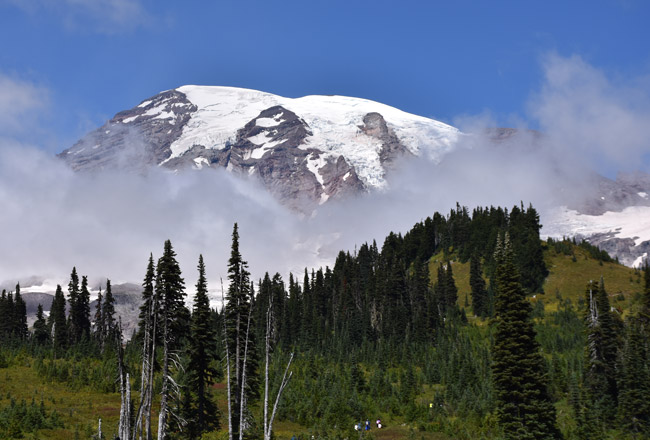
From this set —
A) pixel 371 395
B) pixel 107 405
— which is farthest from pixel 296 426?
pixel 107 405

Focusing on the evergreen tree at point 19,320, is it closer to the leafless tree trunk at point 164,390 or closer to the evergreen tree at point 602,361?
the leafless tree trunk at point 164,390

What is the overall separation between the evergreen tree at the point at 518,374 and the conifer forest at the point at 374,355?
0.42 feet

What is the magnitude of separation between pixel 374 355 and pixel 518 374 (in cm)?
7476

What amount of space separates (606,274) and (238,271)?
4888 inches

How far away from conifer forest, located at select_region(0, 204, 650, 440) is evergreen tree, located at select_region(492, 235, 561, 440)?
13cm

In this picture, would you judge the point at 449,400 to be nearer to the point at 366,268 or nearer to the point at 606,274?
the point at 606,274

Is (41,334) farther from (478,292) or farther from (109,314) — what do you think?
(478,292)

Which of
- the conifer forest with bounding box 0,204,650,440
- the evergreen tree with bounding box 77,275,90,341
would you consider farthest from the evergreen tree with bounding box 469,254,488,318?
the evergreen tree with bounding box 77,275,90,341

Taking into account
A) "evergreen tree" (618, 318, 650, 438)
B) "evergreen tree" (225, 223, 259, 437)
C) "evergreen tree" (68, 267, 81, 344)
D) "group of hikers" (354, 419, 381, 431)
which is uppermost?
"evergreen tree" (68, 267, 81, 344)

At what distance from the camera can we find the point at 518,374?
50.2 metres

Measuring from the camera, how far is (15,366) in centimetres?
10394

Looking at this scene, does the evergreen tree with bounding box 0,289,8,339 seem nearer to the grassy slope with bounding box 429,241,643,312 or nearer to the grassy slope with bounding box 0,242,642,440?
the grassy slope with bounding box 0,242,642,440

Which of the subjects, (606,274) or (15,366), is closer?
(15,366)

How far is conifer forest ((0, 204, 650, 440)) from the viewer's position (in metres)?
49.7
